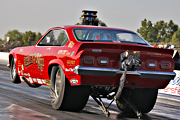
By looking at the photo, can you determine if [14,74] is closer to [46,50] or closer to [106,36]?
[46,50]

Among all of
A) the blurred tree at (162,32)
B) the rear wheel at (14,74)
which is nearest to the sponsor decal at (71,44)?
the rear wheel at (14,74)

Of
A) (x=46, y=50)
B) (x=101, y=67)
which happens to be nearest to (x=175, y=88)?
(x=46, y=50)

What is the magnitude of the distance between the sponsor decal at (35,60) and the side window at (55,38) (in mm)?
304

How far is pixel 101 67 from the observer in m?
5.41

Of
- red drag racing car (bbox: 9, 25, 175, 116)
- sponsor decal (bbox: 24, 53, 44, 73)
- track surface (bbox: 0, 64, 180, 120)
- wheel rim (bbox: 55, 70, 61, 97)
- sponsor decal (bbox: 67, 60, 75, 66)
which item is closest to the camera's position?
red drag racing car (bbox: 9, 25, 175, 116)

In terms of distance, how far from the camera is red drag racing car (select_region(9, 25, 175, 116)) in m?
5.40

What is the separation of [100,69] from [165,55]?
46.9 inches

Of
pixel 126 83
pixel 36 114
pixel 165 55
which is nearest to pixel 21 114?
pixel 36 114

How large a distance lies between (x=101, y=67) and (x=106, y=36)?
1.18m

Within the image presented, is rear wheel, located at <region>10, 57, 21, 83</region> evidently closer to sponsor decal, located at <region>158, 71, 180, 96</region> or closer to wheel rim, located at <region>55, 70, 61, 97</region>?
wheel rim, located at <region>55, 70, 61, 97</region>

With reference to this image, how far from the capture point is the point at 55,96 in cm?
634

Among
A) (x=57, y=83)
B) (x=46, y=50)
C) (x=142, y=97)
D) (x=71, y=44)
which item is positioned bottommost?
(x=142, y=97)

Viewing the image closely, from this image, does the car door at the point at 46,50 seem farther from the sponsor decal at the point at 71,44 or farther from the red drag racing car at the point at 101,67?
the sponsor decal at the point at 71,44

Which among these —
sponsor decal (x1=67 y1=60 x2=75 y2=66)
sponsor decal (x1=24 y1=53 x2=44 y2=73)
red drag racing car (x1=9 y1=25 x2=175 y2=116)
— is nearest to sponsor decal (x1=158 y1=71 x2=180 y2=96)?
red drag racing car (x1=9 y1=25 x2=175 y2=116)
